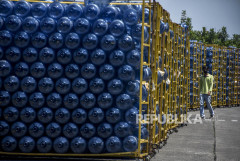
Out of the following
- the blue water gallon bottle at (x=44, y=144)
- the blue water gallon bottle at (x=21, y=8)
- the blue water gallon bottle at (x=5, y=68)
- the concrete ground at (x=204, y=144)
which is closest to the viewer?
the blue water gallon bottle at (x=44, y=144)

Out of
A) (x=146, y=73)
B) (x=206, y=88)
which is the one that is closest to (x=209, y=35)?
(x=206, y=88)

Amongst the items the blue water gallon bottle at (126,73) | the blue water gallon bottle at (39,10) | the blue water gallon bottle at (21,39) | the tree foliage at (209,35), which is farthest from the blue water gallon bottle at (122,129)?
the tree foliage at (209,35)

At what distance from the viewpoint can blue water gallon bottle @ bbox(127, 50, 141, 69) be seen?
841cm

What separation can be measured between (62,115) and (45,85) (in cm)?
72

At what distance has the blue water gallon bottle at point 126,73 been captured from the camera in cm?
838

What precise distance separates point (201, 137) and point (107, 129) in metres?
4.90

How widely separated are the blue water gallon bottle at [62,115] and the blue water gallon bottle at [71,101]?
0.12m

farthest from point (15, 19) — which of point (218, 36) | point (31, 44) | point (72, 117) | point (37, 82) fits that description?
point (218, 36)

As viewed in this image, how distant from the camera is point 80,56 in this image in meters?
8.48

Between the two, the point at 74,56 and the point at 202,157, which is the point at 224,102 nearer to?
the point at 202,157

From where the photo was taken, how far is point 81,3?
892cm

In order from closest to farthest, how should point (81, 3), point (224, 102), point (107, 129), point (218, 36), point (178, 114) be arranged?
point (107, 129) → point (81, 3) → point (178, 114) → point (224, 102) → point (218, 36)

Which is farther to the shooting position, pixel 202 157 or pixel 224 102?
pixel 224 102

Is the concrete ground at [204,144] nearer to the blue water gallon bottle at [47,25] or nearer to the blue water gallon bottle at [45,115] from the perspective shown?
the blue water gallon bottle at [45,115]
